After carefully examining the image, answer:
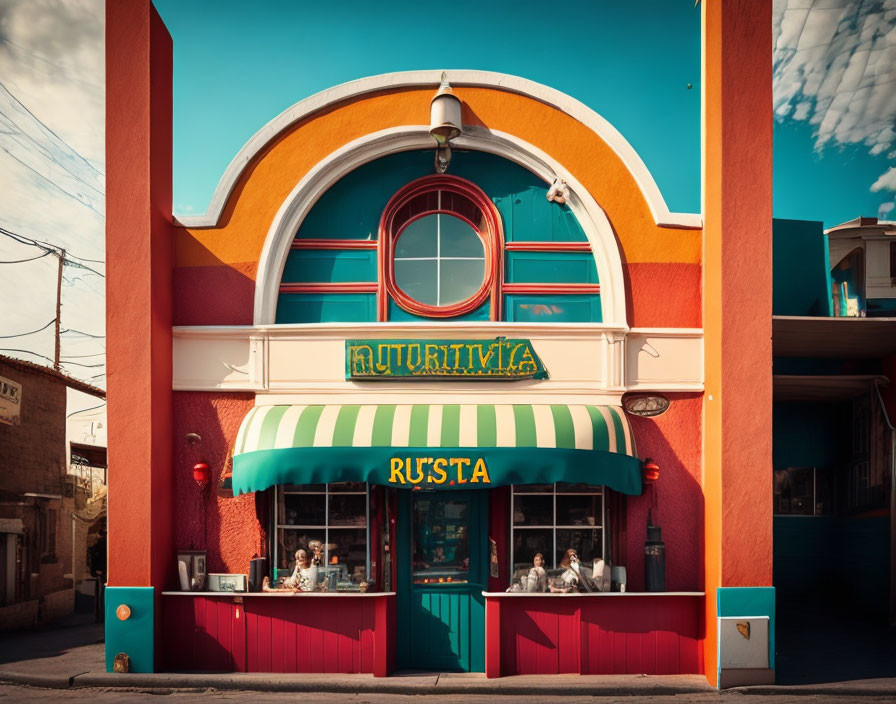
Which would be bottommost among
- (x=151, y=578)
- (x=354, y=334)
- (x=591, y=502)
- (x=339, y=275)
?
(x=151, y=578)

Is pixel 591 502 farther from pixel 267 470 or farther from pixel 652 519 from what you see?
pixel 267 470

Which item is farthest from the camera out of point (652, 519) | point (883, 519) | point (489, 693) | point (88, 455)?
point (88, 455)

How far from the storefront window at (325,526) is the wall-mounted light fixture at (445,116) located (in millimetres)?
4842

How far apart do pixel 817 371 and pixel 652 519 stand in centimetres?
450

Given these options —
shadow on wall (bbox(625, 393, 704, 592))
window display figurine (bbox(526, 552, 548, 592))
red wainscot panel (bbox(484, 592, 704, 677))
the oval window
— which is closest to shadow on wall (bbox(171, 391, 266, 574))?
the oval window

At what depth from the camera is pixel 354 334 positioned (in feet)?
36.6

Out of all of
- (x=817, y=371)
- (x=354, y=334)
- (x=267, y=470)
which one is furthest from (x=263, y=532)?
(x=817, y=371)

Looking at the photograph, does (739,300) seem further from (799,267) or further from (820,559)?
(820,559)

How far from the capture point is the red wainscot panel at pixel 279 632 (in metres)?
10.3

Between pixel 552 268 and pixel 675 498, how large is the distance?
11.7ft

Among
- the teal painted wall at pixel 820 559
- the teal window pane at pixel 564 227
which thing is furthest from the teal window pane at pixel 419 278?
the teal painted wall at pixel 820 559

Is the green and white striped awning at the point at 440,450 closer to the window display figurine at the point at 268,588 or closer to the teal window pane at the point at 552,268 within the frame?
the window display figurine at the point at 268,588

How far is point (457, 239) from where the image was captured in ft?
38.4

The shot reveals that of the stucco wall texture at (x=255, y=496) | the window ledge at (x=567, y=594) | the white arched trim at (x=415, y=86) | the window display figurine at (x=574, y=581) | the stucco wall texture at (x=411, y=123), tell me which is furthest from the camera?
the white arched trim at (x=415, y=86)
